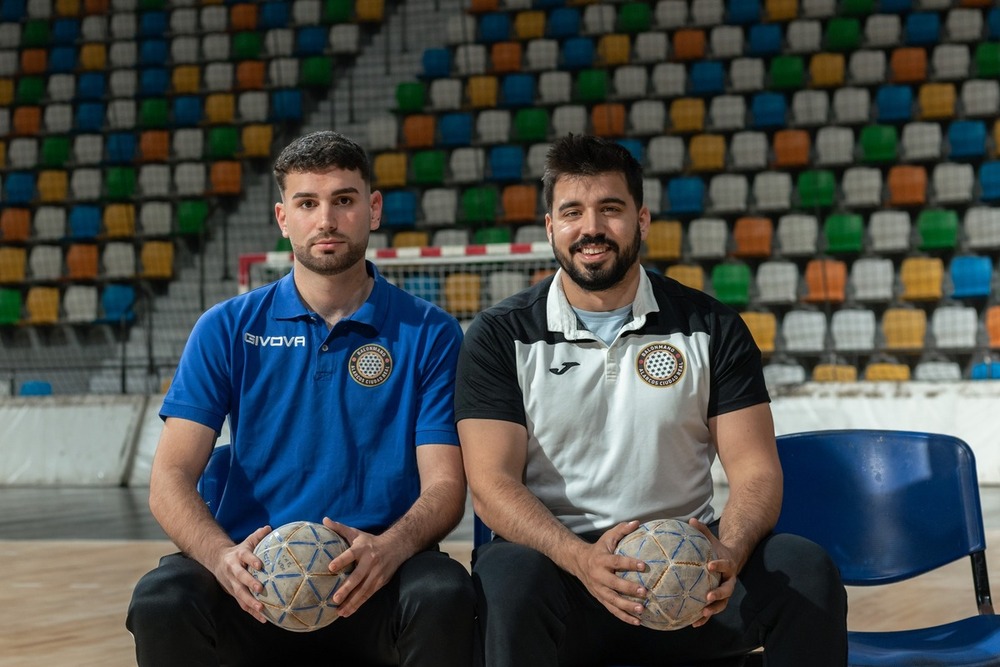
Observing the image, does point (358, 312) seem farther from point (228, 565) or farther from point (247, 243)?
point (247, 243)

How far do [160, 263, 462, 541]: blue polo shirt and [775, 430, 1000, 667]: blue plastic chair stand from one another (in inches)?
32.7

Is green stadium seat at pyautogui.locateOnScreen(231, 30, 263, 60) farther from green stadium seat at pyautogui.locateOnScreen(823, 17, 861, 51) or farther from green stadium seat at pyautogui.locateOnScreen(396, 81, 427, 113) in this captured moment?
green stadium seat at pyautogui.locateOnScreen(823, 17, 861, 51)

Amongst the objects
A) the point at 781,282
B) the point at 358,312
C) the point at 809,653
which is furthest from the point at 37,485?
the point at 809,653

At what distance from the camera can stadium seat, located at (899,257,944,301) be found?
1064 cm

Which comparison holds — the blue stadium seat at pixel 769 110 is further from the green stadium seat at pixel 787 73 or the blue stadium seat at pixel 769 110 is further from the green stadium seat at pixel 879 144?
the green stadium seat at pixel 879 144

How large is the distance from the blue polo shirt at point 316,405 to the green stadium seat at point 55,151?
1180 centimetres

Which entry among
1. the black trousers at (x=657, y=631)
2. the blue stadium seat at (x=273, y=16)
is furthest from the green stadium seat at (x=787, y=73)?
the black trousers at (x=657, y=631)

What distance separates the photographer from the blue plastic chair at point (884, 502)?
2.65m

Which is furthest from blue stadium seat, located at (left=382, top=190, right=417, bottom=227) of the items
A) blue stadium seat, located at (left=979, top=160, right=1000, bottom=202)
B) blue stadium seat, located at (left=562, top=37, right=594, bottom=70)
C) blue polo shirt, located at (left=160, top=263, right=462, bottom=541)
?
blue polo shirt, located at (left=160, top=263, right=462, bottom=541)

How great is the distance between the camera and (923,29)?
12227mm

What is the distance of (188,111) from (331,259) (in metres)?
11.7

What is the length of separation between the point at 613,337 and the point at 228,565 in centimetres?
91

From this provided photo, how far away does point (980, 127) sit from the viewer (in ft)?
37.2

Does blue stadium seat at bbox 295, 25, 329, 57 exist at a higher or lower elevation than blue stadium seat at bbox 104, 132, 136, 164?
higher
